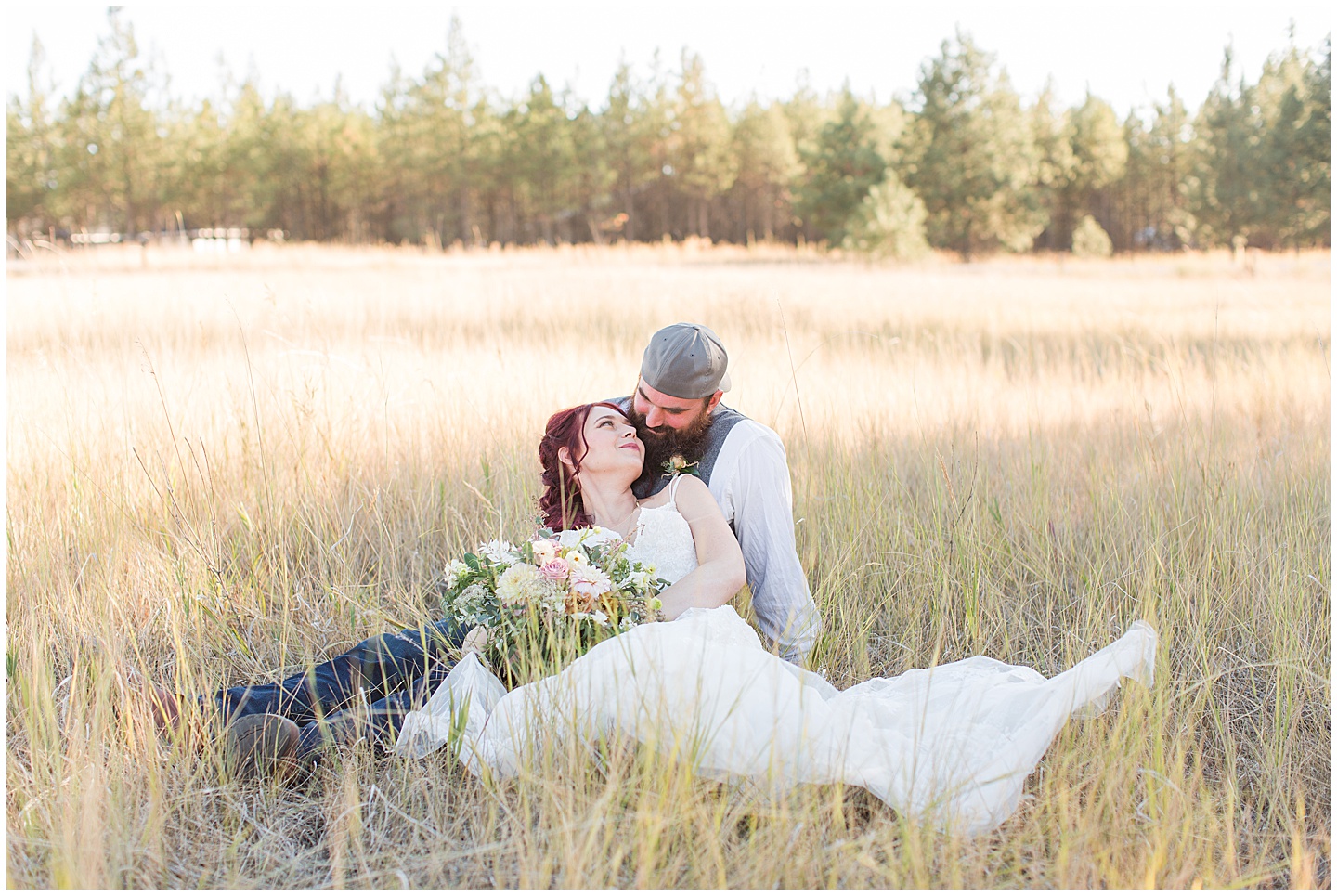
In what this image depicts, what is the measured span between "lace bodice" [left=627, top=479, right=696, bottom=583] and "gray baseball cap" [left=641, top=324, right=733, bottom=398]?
1.26 ft

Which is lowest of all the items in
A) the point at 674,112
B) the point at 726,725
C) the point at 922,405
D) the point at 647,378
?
the point at 726,725

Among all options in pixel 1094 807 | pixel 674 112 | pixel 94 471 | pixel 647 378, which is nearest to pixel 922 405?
pixel 647 378

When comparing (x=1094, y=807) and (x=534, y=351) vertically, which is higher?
(x=534, y=351)

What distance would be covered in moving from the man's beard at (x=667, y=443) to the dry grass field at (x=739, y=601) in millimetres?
564

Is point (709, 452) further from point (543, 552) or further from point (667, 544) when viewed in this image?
point (543, 552)

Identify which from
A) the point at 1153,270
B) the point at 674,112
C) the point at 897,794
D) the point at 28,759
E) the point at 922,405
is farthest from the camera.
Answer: the point at 674,112

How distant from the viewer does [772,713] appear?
2123 millimetres

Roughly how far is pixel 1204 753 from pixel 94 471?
4.13m

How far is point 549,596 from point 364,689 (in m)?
0.71

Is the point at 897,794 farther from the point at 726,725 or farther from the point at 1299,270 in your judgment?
the point at 1299,270

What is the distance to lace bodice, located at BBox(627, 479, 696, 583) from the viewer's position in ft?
9.20

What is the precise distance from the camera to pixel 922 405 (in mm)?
5293

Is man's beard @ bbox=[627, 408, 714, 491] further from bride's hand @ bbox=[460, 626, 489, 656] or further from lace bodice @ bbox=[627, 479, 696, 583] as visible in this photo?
bride's hand @ bbox=[460, 626, 489, 656]

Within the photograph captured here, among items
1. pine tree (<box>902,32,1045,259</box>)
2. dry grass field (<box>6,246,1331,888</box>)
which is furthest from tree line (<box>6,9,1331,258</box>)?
dry grass field (<box>6,246,1331,888</box>)
